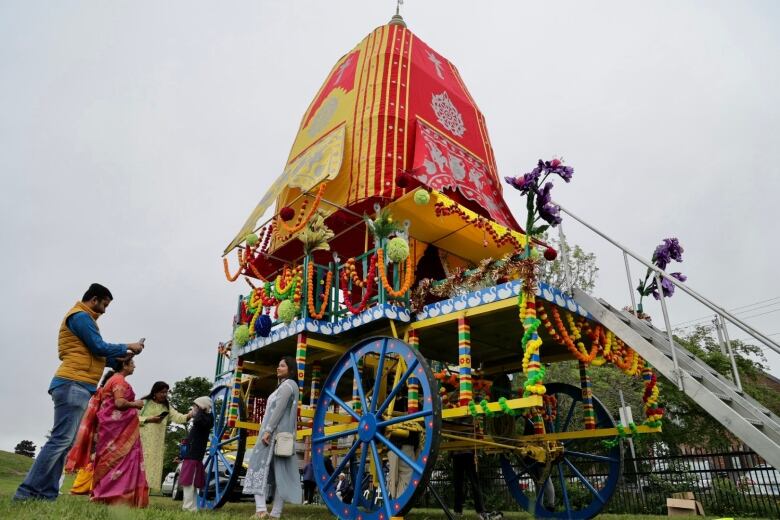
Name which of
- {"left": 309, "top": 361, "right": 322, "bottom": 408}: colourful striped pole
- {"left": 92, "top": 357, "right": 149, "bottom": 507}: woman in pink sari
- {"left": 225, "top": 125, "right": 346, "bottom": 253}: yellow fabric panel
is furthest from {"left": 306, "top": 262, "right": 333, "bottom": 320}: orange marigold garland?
{"left": 92, "top": 357, "right": 149, "bottom": 507}: woman in pink sari

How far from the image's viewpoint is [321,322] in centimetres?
726

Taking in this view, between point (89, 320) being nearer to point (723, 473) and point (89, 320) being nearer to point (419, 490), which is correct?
point (419, 490)

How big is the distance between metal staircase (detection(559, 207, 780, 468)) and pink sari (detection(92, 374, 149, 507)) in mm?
4988

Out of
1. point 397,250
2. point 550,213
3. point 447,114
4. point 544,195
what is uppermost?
point 447,114

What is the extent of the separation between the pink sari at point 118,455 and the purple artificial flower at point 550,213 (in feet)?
16.0

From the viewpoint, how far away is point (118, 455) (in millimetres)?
5391

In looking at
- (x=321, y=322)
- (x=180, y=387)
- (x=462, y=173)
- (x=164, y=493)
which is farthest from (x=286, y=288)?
(x=180, y=387)

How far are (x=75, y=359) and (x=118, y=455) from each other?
120cm

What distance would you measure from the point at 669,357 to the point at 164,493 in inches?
557

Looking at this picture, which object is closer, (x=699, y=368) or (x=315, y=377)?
(x=699, y=368)

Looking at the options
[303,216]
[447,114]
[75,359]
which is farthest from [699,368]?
[447,114]

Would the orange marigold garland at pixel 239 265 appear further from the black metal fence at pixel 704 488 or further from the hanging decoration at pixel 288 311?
the black metal fence at pixel 704 488

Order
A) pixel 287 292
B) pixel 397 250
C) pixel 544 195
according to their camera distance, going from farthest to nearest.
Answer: pixel 287 292
pixel 397 250
pixel 544 195

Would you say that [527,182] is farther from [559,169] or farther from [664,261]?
[664,261]
